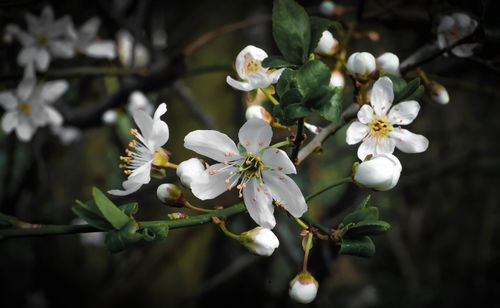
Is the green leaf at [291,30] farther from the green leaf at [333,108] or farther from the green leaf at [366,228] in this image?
the green leaf at [366,228]

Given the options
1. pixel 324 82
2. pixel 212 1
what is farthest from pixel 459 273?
pixel 324 82

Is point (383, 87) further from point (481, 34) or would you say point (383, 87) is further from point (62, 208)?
point (62, 208)

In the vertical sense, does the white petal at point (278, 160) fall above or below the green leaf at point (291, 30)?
below

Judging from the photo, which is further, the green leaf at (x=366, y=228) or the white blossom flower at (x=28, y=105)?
the white blossom flower at (x=28, y=105)

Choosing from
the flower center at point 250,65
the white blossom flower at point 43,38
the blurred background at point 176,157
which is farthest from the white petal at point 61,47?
the flower center at point 250,65

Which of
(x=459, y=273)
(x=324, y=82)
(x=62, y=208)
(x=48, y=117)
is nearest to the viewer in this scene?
(x=324, y=82)

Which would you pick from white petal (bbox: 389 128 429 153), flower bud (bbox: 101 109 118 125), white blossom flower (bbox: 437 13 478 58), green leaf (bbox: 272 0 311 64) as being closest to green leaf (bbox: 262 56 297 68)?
green leaf (bbox: 272 0 311 64)
